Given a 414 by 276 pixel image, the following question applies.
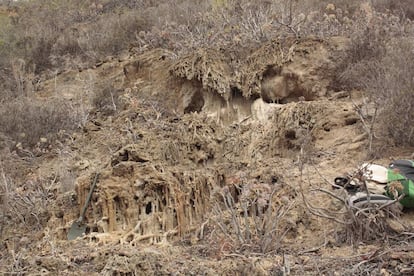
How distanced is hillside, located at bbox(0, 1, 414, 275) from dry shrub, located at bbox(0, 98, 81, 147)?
22mm

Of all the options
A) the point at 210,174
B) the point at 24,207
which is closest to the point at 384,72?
the point at 210,174

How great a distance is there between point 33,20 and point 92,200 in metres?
9.64

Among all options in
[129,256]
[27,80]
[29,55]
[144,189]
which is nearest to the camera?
[129,256]

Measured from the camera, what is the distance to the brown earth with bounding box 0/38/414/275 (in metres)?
4.00

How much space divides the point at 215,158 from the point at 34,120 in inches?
143

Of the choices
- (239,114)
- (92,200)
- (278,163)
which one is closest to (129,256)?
(92,200)

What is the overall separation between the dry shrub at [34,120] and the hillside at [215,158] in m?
0.02

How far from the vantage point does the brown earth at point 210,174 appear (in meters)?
4.00

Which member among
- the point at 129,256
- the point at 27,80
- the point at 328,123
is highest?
the point at 27,80

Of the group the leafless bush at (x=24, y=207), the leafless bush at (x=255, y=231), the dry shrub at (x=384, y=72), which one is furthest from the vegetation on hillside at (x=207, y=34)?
the leafless bush at (x=24, y=207)

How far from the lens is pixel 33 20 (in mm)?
13641

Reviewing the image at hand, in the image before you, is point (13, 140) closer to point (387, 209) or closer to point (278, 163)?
point (278, 163)

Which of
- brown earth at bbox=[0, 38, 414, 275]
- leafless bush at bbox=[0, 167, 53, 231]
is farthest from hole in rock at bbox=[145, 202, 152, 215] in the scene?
leafless bush at bbox=[0, 167, 53, 231]

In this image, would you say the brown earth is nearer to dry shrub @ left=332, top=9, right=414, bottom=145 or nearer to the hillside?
the hillside
